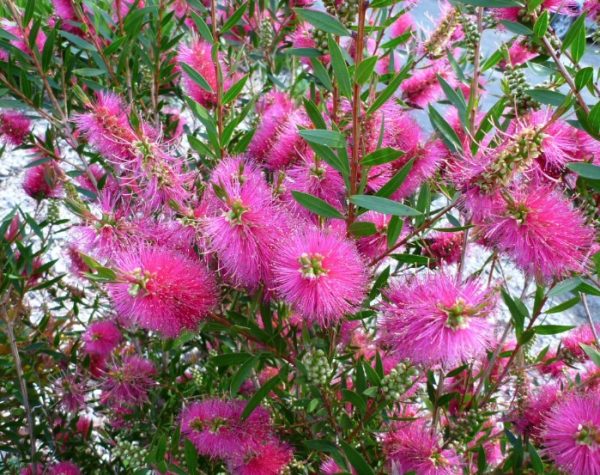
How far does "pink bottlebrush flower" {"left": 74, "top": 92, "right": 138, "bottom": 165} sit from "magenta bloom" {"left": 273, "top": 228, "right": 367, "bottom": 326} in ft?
0.97

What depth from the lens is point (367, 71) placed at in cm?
60

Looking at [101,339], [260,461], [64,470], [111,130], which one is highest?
[111,130]

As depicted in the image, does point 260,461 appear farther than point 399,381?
Yes

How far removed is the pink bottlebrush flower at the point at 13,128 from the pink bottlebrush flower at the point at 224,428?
857 millimetres

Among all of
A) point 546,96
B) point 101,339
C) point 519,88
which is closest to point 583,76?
point 546,96

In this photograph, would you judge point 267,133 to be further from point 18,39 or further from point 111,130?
point 18,39

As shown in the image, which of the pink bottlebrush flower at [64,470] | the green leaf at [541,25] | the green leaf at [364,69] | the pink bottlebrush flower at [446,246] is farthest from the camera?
the pink bottlebrush flower at [64,470]

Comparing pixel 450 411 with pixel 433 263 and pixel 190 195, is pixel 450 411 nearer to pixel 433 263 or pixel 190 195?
pixel 433 263

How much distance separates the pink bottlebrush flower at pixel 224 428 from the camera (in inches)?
34.4

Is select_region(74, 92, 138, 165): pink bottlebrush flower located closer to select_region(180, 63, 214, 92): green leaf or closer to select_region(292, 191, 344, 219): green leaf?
select_region(180, 63, 214, 92): green leaf

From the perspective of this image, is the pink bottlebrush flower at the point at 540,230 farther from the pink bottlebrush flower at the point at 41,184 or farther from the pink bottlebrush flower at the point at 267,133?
the pink bottlebrush flower at the point at 41,184

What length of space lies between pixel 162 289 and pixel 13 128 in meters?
0.92

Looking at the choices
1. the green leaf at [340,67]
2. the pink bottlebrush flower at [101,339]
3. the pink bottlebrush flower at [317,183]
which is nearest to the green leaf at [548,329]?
the pink bottlebrush flower at [317,183]

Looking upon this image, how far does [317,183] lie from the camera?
0.76m
